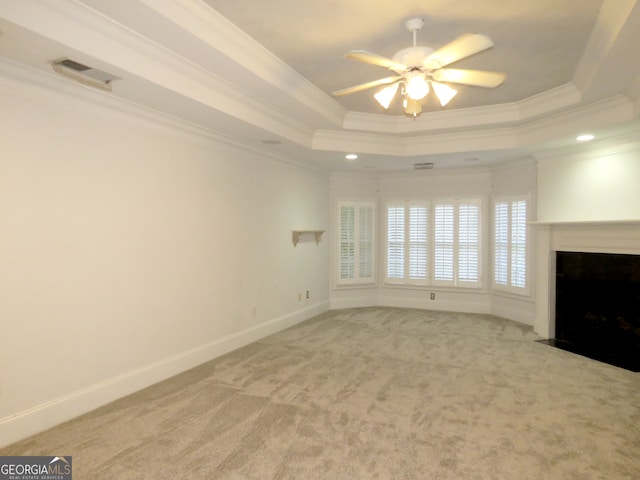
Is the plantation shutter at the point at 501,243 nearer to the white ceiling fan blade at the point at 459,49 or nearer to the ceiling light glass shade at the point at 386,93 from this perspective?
the ceiling light glass shade at the point at 386,93

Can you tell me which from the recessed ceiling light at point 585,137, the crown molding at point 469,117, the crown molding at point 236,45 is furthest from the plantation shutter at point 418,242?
the crown molding at point 236,45

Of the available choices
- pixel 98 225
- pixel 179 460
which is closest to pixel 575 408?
pixel 179 460

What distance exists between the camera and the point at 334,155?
5.71 meters

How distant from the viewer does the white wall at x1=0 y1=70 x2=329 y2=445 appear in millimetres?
2742

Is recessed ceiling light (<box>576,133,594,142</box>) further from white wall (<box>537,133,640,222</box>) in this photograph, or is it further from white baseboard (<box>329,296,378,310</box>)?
white baseboard (<box>329,296,378,310</box>)

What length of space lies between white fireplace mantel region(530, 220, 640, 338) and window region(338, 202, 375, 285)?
2777 mm

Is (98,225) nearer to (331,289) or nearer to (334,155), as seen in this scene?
(334,155)

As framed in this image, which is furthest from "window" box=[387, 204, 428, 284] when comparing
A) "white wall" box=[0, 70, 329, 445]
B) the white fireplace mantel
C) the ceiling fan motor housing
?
the ceiling fan motor housing

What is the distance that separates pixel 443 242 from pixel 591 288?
2514 mm

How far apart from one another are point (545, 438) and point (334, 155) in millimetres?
4119

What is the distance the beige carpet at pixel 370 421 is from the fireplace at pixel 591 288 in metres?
0.52

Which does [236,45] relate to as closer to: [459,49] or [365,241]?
[459,49]

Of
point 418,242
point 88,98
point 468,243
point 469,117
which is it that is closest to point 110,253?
point 88,98

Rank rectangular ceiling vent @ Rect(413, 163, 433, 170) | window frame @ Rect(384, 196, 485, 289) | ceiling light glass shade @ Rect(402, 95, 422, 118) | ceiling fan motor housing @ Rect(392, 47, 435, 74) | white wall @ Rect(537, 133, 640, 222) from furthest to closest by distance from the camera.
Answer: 1. window frame @ Rect(384, 196, 485, 289)
2. rectangular ceiling vent @ Rect(413, 163, 433, 170)
3. white wall @ Rect(537, 133, 640, 222)
4. ceiling light glass shade @ Rect(402, 95, 422, 118)
5. ceiling fan motor housing @ Rect(392, 47, 435, 74)
